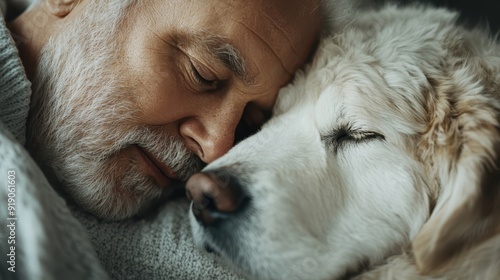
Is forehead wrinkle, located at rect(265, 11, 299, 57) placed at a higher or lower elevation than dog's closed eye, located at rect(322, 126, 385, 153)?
higher

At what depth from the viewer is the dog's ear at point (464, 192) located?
3.50 ft

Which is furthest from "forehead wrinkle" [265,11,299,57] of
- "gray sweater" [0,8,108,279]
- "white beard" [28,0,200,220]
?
"gray sweater" [0,8,108,279]

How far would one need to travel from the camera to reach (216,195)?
1.15 metres

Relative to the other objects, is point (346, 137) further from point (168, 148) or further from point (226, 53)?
point (168, 148)

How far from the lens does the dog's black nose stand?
44.8 inches

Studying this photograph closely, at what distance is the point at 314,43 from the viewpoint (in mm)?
1508

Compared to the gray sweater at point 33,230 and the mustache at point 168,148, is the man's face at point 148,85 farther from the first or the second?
the gray sweater at point 33,230

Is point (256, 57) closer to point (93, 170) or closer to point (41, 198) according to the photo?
point (93, 170)

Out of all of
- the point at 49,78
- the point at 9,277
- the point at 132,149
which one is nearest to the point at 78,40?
the point at 49,78

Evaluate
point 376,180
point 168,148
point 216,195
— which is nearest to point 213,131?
point 168,148

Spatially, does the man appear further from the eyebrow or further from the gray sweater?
the gray sweater

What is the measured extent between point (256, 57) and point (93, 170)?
0.53 meters

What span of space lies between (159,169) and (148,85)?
27 cm

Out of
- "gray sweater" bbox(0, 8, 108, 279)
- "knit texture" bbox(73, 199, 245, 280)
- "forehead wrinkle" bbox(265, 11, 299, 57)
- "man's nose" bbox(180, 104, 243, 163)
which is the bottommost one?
"knit texture" bbox(73, 199, 245, 280)
